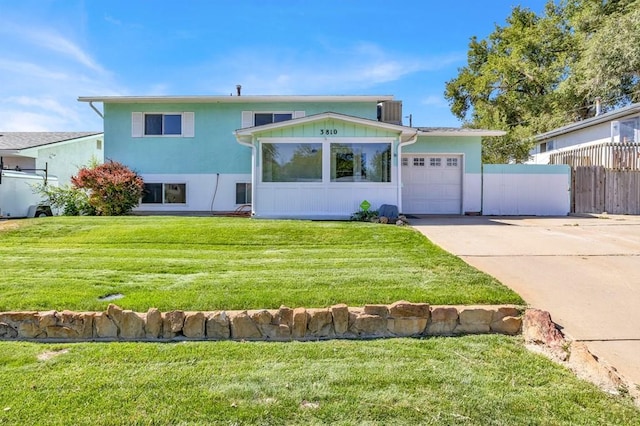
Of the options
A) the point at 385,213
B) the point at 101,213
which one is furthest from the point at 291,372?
the point at 101,213

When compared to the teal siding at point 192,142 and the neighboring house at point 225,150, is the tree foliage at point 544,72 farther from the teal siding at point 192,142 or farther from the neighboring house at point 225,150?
the teal siding at point 192,142

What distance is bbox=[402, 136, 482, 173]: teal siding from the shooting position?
14.7m

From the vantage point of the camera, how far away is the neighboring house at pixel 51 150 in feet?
59.9

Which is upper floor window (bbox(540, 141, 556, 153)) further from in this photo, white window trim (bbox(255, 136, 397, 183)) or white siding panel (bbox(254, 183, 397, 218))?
white siding panel (bbox(254, 183, 397, 218))

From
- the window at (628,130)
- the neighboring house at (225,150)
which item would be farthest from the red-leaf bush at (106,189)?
the window at (628,130)

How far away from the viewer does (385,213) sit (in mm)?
11391

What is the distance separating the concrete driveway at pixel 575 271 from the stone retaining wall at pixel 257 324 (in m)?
0.77

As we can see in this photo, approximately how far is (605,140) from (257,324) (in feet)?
65.9

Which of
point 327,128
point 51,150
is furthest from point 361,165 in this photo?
point 51,150

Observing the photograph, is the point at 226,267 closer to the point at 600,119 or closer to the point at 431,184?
the point at 431,184

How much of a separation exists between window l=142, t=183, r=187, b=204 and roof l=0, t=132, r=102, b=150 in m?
7.78

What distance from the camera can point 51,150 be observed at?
63.1 ft

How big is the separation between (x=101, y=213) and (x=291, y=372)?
39.3 ft

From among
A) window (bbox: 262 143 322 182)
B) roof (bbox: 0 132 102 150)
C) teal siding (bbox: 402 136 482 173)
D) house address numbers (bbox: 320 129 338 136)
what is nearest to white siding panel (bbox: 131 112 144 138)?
window (bbox: 262 143 322 182)
